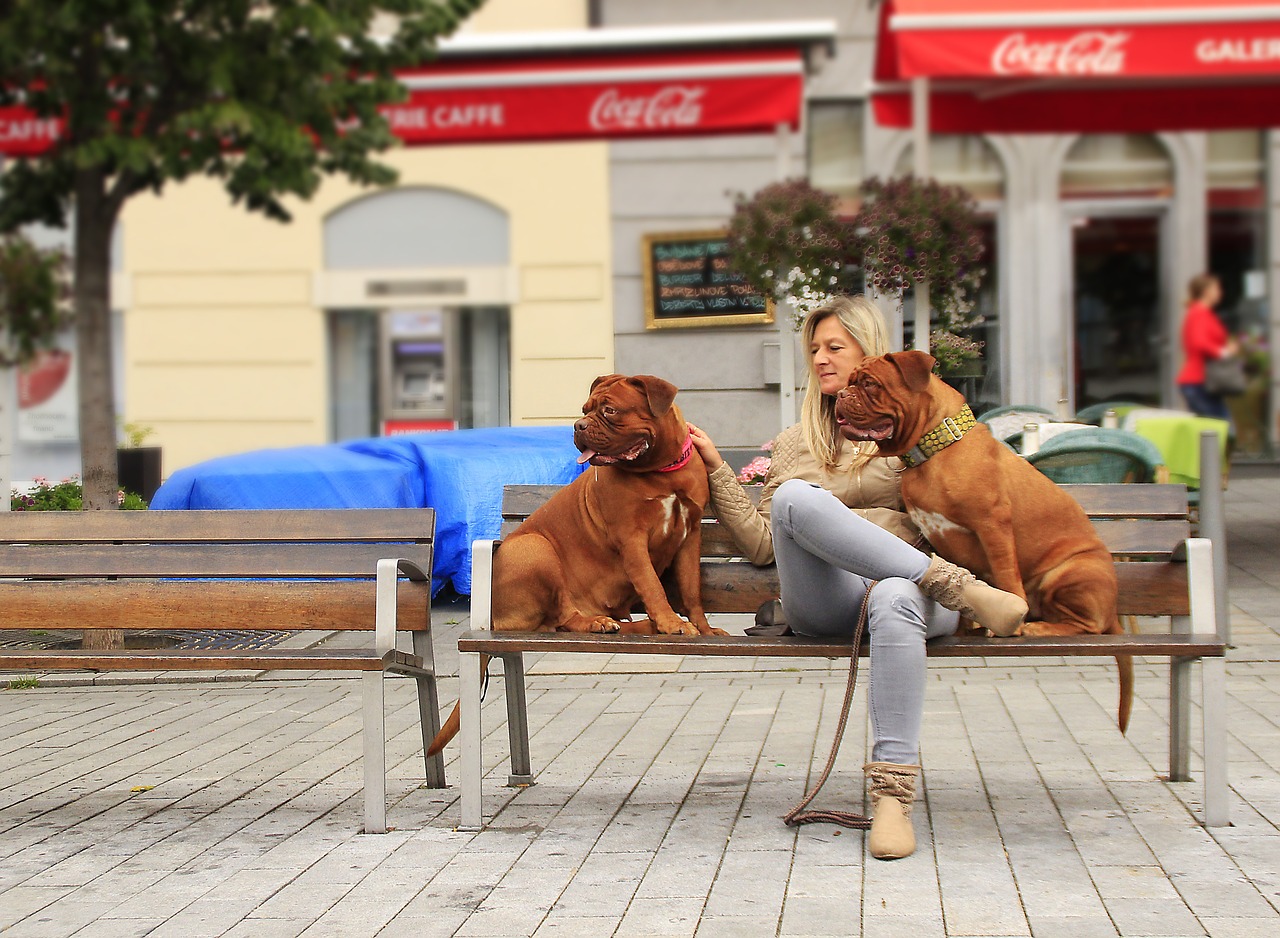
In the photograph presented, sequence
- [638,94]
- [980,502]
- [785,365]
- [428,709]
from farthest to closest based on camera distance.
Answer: [638,94], [785,365], [428,709], [980,502]

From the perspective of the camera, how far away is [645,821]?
420 centimetres

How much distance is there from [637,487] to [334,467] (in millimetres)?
4785

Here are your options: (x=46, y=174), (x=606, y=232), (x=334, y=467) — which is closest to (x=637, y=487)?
(x=334, y=467)

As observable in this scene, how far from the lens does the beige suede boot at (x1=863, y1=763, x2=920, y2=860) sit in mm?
3727

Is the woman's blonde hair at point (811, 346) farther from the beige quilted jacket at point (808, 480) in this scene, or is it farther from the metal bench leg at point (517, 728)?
the metal bench leg at point (517, 728)

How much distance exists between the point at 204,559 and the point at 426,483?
409cm

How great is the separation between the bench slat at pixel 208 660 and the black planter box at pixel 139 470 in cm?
649

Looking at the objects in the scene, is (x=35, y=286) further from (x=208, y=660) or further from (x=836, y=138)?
(x=208, y=660)

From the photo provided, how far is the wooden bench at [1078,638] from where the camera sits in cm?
394

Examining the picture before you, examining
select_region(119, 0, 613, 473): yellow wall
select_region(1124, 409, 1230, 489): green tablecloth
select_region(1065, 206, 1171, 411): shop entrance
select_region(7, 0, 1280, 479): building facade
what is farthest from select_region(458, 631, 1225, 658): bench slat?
select_region(1065, 206, 1171, 411): shop entrance

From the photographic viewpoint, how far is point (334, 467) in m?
8.71

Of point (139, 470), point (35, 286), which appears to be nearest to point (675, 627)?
point (139, 470)

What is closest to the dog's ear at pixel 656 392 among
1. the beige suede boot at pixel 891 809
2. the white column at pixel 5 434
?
the beige suede boot at pixel 891 809

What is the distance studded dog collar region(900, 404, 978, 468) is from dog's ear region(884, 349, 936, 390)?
13 cm
